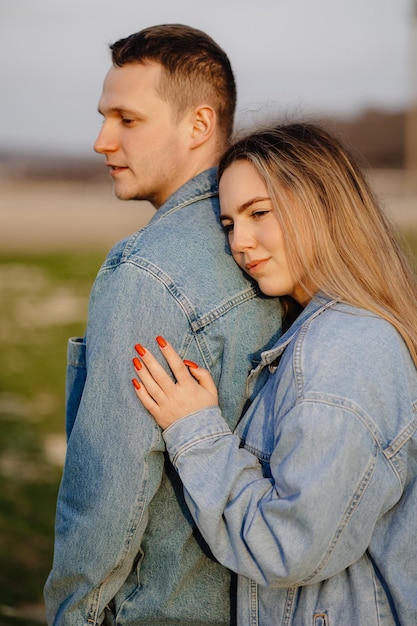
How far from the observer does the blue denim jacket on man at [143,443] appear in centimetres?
205

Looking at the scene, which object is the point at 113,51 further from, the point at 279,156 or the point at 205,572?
the point at 205,572

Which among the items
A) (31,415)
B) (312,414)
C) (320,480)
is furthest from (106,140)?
(31,415)

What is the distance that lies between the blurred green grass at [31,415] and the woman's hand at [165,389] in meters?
0.96

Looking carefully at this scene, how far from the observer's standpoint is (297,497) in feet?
5.84

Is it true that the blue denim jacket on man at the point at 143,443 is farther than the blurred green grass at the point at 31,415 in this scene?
No

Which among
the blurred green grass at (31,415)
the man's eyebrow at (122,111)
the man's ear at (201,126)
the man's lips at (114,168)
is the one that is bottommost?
the blurred green grass at (31,415)

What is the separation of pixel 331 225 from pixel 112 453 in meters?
0.85

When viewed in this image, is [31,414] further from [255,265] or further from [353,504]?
[353,504]

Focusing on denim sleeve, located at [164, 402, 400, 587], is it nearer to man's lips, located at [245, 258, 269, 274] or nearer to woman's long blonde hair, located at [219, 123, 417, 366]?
woman's long blonde hair, located at [219, 123, 417, 366]

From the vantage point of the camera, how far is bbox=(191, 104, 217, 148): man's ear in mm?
2637

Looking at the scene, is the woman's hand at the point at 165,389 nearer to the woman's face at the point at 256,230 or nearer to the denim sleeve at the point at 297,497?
the denim sleeve at the point at 297,497

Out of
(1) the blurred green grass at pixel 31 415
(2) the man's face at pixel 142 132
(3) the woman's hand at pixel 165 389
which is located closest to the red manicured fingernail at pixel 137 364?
(3) the woman's hand at pixel 165 389

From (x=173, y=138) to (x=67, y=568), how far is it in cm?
138

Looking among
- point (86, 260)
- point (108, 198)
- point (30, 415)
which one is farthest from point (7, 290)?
point (108, 198)
